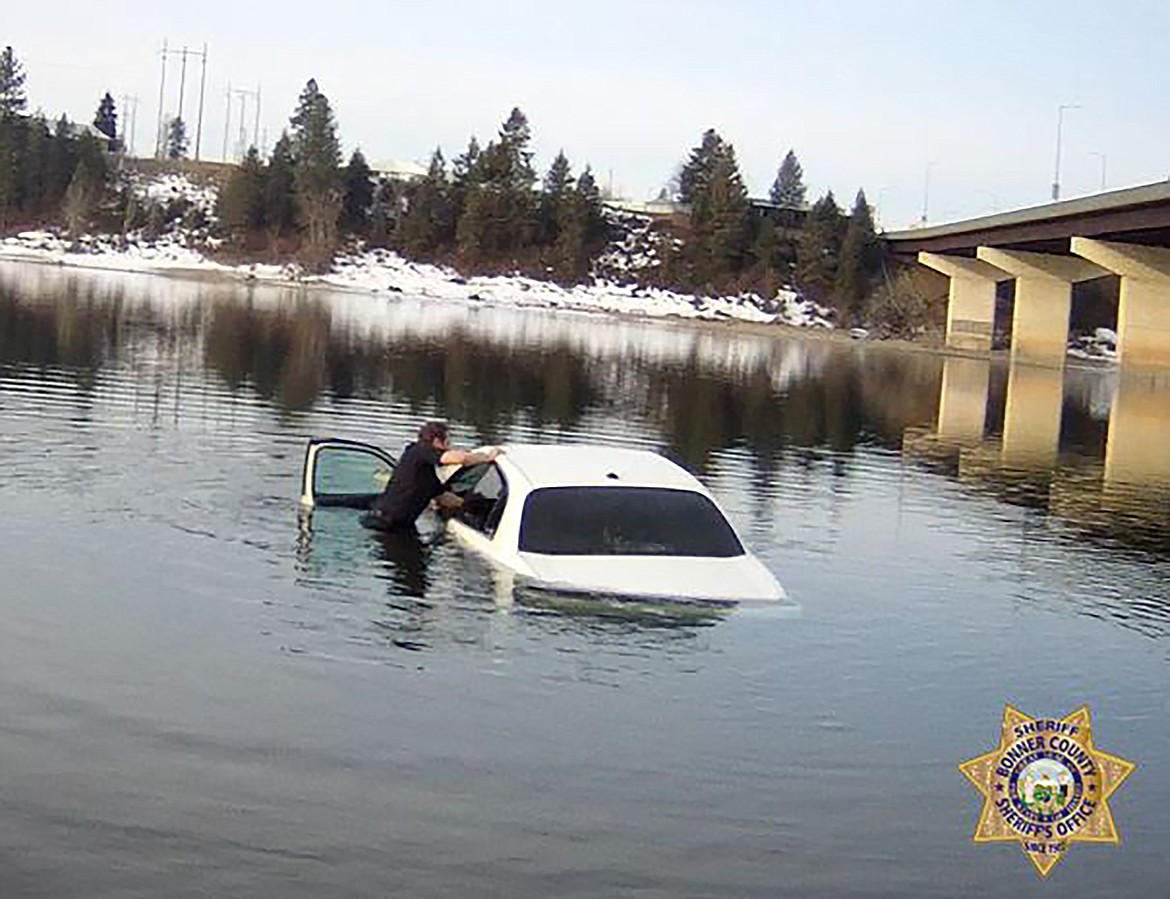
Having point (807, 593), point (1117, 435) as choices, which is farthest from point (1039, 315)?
point (807, 593)

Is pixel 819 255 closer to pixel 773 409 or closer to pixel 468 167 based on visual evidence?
pixel 468 167

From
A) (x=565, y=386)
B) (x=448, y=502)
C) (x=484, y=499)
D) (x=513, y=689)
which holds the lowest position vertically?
(x=513, y=689)

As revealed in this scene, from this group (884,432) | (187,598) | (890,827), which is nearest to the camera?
(890,827)

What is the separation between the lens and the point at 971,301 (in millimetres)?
102125

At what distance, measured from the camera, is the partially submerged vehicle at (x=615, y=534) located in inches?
511

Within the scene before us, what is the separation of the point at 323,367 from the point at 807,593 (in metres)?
26.5

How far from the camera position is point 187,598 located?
12992 millimetres

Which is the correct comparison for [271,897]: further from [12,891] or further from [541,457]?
[541,457]

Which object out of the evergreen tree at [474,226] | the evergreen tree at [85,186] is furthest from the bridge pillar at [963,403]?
the evergreen tree at [85,186]

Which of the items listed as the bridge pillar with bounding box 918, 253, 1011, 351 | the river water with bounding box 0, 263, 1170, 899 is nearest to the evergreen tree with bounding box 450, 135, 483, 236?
the bridge pillar with bounding box 918, 253, 1011, 351

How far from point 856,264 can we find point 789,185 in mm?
48639

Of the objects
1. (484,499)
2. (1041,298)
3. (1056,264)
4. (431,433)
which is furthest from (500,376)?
(1056,264)

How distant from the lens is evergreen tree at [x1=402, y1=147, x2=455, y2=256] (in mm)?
131000

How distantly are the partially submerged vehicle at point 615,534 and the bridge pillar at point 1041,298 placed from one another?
74992mm
